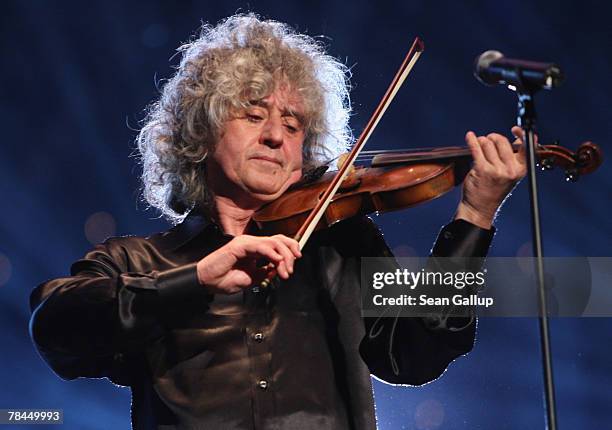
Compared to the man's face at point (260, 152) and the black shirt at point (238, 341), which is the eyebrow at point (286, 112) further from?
the black shirt at point (238, 341)

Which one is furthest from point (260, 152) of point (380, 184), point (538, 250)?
point (538, 250)

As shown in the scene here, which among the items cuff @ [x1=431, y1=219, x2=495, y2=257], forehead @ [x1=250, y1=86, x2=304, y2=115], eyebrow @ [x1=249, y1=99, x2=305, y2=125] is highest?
forehead @ [x1=250, y1=86, x2=304, y2=115]

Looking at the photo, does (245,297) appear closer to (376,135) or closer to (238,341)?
(238,341)

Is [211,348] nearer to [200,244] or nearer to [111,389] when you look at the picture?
[200,244]

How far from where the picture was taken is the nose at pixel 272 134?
7.68 ft

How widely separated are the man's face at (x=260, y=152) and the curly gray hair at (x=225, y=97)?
0.03 metres

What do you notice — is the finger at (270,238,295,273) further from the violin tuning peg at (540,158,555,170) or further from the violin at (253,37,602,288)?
the violin tuning peg at (540,158,555,170)

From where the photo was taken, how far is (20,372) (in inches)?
130

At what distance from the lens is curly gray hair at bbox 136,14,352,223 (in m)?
2.44

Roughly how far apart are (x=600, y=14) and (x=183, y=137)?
1664mm

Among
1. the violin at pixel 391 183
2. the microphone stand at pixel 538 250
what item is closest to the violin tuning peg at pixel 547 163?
the violin at pixel 391 183

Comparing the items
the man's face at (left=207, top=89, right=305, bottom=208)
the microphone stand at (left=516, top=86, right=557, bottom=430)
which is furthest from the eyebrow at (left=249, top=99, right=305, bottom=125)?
the microphone stand at (left=516, top=86, right=557, bottom=430)

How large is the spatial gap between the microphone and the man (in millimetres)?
238

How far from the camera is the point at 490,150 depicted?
2.04m
